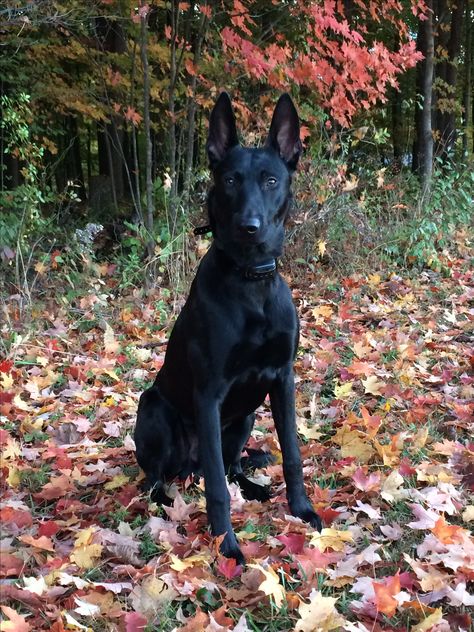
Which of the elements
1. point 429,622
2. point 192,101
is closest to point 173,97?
point 192,101

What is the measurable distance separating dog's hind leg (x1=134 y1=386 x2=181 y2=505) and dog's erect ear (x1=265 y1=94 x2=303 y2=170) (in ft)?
4.17

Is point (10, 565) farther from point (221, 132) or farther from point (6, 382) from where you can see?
point (6, 382)

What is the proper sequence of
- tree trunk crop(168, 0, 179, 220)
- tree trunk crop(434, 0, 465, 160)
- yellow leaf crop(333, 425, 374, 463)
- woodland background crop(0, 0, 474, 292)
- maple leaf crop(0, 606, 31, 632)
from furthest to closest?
tree trunk crop(434, 0, 465, 160)
tree trunk crop(168, 0, 179, 220)
woodland background crop(0, 0, 474, 292)
yellow leaf crop(333, 425, 374, 463)
maple leaf crop(0, 606, 31, 632)

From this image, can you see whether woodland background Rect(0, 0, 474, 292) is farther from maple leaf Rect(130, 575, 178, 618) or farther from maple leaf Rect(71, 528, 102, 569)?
maple leaf Rect(130, 575, 178, 618)

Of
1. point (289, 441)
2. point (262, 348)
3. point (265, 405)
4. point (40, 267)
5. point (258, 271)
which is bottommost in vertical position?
point (265, 405)

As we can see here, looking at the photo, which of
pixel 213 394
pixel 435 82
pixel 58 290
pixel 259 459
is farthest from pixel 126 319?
pixel 435 82

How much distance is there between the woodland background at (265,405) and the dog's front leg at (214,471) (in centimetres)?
8

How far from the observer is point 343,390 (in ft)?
12.7

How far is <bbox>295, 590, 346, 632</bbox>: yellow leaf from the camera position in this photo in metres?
1.81

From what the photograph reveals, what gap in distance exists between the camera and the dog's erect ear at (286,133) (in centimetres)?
260

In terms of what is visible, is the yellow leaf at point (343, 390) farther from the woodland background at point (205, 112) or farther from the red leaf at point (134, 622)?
the woodland background at point (205, 112)

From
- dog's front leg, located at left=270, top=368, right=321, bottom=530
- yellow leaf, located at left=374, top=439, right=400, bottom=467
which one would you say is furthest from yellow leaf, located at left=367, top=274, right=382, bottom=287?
dog's front leg, located at left=270, top=368, right=321, bottom=530

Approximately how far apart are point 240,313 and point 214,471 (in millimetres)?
620

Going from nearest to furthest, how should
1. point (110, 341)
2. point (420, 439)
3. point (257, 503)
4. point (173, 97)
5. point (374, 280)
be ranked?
point (257, 503), point (420, 439), point (110, 341), point (173, 97), point (374, 280)
